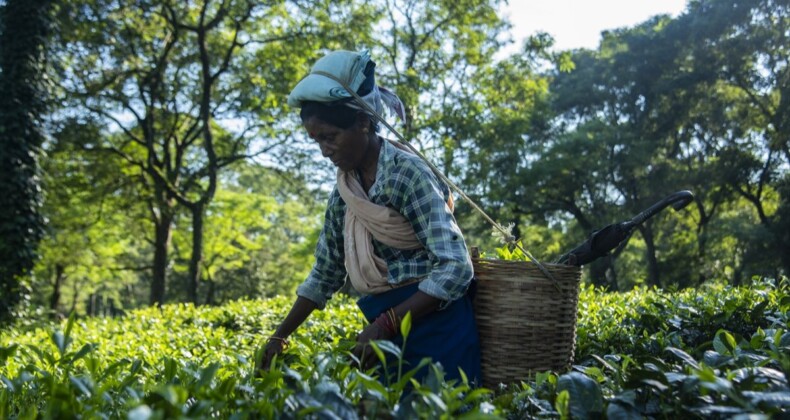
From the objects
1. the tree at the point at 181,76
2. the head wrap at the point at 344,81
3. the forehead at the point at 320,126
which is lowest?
the forehead at the point at 320,126

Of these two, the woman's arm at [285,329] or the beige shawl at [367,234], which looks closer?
the beige shawl at [367,234]

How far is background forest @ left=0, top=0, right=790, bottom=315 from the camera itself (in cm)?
1677

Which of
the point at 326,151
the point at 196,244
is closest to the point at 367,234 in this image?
the point at 326,151

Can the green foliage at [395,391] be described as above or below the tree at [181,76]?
below

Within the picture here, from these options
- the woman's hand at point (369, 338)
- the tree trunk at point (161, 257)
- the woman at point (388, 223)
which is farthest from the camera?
the tree trunk at point (161, 257)

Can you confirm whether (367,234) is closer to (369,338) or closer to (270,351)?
(369,338)

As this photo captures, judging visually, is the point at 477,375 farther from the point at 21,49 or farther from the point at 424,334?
the point at 21,49

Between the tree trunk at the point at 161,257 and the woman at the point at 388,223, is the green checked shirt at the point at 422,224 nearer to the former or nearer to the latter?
the woman at the point at 388,223

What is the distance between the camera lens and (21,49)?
12227 mm

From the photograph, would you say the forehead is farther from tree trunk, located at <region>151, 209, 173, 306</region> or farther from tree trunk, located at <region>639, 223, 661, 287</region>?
tree trunk, located at <region>639, 223, 661, 287</region>

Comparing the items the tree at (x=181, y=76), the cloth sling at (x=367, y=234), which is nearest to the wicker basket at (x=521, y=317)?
the cloth sling at (x=367, y=234)

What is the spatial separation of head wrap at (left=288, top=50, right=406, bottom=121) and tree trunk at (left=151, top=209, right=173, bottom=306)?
18614mm

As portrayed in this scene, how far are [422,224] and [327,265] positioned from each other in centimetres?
→ 68

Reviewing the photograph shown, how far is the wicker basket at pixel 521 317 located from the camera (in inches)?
103
